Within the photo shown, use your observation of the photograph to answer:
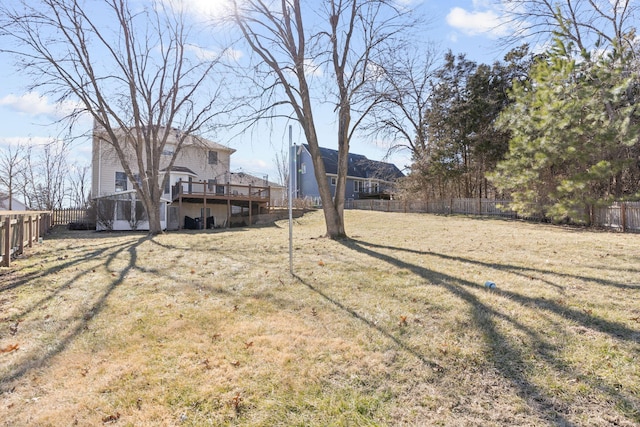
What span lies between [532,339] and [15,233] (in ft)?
34.6

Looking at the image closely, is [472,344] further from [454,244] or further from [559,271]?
[454,244]

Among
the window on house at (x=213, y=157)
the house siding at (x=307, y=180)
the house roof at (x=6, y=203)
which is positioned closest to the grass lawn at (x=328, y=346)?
the window on house at (x=213, y=157)

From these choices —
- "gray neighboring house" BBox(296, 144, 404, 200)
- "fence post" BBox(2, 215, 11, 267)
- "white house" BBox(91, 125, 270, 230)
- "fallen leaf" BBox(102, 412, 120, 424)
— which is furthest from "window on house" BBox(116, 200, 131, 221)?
"gray neighboring house" BBox(296, 144, 404, 200)

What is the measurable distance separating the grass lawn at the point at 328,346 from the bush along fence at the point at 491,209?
870 centimetres

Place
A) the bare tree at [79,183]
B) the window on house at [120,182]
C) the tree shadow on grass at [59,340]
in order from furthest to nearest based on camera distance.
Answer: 1. the bare tree at [79,183]
2. the window on house at [120,182]
3. the tree shadow on grass at [59,340]

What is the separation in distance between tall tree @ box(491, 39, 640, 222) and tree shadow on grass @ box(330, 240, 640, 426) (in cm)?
636

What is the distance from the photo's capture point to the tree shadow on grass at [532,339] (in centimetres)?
241

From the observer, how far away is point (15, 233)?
8117 mm

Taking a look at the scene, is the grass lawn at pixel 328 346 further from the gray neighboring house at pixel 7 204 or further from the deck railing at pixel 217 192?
the gray neighboring house at pixel 7 204

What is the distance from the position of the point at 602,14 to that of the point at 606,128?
24.7ft

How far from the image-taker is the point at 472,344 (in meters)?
3.32

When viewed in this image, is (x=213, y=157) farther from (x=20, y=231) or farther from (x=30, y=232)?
(x=20, y=231)

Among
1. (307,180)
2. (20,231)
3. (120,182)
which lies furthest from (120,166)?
(307,180)

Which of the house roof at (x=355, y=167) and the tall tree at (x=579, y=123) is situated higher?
the house roof at (x=355, y=167)
